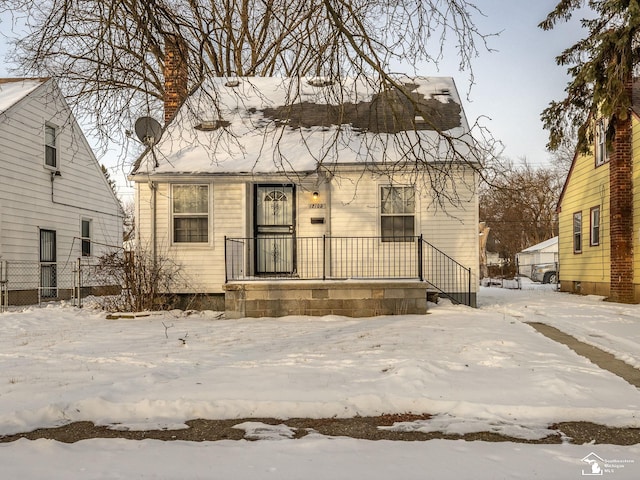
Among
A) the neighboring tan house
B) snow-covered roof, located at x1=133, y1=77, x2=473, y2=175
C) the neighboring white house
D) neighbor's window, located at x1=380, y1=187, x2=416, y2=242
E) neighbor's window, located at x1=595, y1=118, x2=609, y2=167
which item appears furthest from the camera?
the neighboring white house

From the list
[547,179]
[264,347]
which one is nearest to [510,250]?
[547,179]

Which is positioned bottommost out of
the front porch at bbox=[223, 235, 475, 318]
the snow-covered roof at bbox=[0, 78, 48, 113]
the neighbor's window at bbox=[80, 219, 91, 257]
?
the front porch at bbox=[223, 235, 475, 318]

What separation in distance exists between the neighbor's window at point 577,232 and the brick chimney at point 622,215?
3889 mm

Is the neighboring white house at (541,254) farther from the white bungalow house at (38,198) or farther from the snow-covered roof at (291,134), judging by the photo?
the white bungalow house at (38,198)

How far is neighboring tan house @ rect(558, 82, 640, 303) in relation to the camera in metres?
12.7

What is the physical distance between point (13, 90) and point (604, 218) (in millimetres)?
18591

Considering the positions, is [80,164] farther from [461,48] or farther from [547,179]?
[547,179]

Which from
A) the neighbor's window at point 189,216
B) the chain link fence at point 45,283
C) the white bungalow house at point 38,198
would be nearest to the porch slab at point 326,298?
the neighbor's window at point 189,216

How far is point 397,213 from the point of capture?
1109 cm

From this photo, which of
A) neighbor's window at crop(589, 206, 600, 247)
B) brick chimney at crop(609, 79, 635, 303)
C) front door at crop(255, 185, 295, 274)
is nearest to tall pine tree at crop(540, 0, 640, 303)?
brick chimney at crop(609, 79, 635, 303)

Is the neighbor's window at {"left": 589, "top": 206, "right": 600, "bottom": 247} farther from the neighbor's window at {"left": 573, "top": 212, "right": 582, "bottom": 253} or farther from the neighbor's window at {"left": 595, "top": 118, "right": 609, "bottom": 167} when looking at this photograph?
the neighbor's window at {"left": 595, "top": 118, "right": 609, "bottom": 167}

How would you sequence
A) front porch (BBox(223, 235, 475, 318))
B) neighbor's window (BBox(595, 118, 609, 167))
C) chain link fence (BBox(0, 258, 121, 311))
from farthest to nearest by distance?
1. neighbor's window (BBox(595, 118, 609, 167))
2. chain link fence (BBox(0, 258, 121, 311))
3. front porch (BBox(223, 235, 475, 318))

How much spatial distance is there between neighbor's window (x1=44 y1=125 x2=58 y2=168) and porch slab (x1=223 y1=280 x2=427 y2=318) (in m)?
9.13

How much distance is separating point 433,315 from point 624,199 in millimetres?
7350
